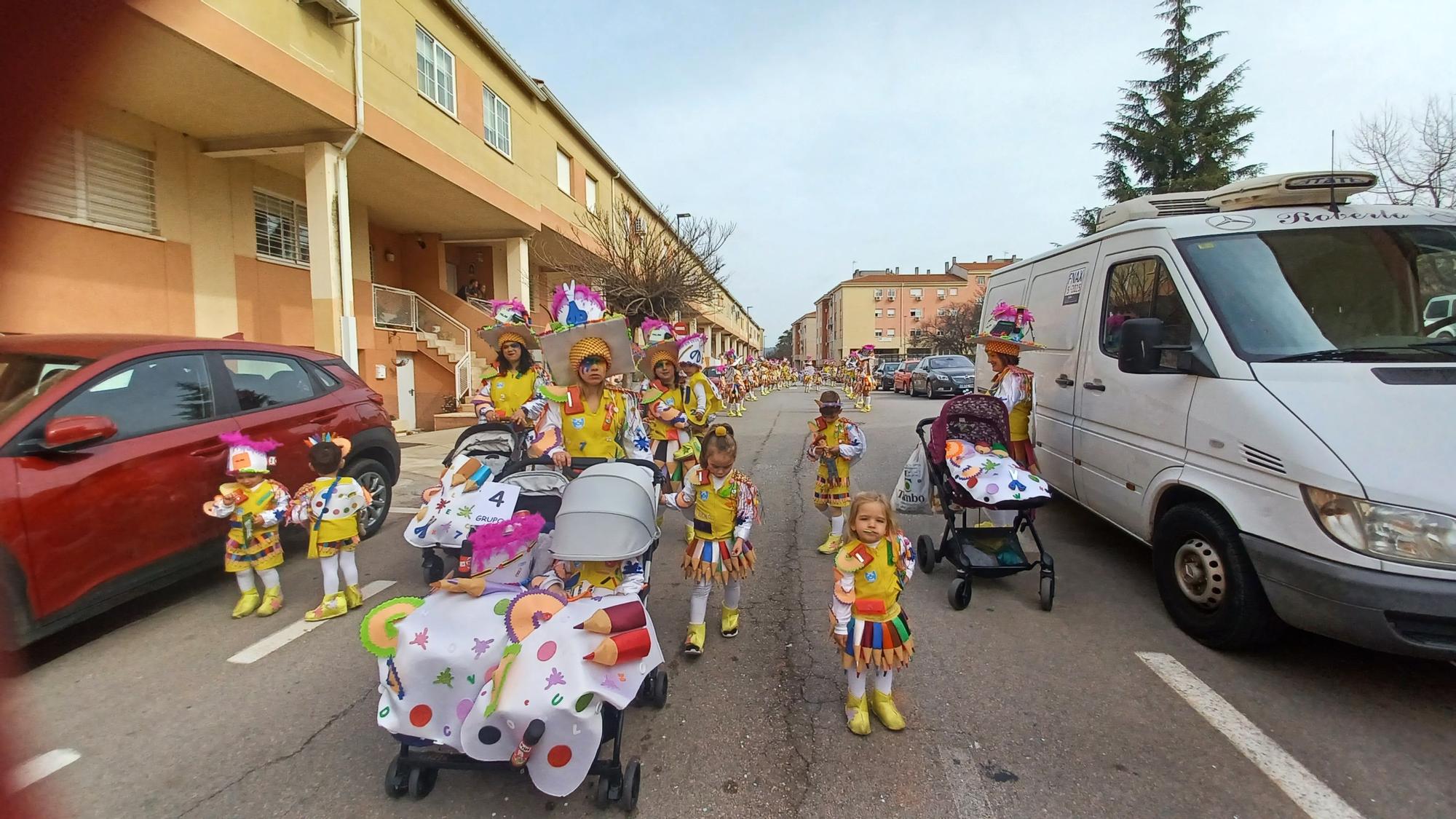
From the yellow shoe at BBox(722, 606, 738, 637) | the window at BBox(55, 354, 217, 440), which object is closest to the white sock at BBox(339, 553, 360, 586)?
the window at BBox(55, 354, 217, 440)

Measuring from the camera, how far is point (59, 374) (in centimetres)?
365

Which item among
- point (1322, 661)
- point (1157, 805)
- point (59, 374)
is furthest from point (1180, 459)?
point (59, 374)

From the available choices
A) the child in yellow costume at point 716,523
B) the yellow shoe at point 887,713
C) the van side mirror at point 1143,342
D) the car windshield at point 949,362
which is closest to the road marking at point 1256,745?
the yellow shoe at point 887,713

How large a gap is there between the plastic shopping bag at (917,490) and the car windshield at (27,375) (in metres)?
5.35

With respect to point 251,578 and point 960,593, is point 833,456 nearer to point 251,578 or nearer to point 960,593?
point 960,593

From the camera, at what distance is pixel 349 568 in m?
4.18

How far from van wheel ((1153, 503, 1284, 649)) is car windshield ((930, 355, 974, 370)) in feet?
64.7

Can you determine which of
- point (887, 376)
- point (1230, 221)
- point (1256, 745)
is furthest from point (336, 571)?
point (887, 376)

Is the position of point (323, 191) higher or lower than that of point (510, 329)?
higher

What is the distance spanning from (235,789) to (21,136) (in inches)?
104

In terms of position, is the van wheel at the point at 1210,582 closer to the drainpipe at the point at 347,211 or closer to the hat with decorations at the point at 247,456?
the hat with decorations at the point at 247,456

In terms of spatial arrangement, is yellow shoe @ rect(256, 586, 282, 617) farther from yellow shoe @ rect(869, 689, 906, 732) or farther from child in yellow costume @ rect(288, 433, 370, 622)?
yellow shoe @ rect(869, 689, 906, 732)

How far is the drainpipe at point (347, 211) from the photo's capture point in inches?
371

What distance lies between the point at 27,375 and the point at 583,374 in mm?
3135
